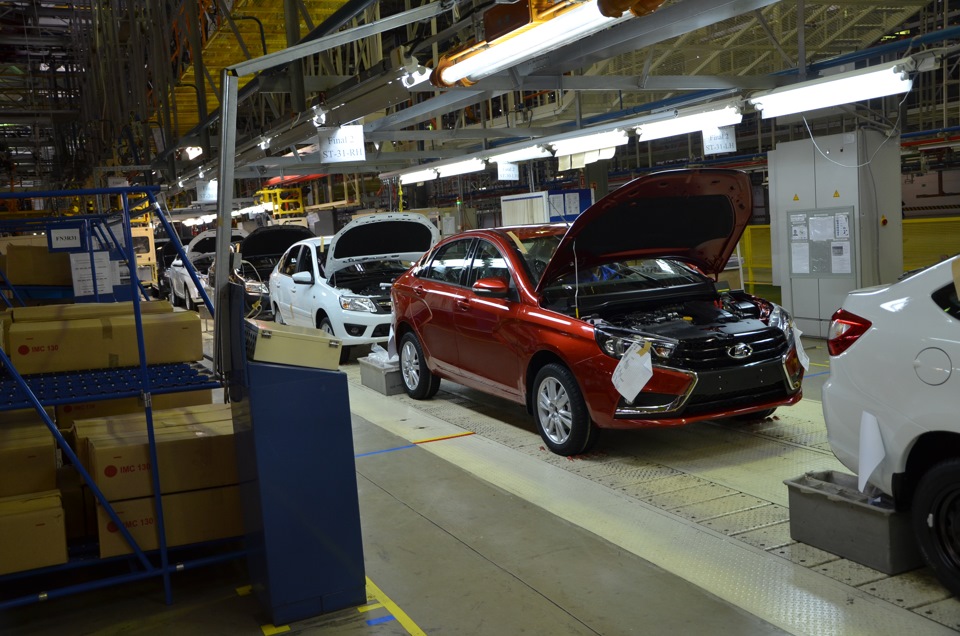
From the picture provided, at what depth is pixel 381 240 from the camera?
10961mm

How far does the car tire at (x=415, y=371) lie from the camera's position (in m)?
8.54

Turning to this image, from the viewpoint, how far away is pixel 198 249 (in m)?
20.1

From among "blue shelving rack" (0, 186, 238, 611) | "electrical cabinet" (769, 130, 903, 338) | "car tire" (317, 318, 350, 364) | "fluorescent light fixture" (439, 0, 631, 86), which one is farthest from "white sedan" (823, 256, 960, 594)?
"car tire" (317, 318, 350, 364)

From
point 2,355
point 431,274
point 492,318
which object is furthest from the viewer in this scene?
point 431,274

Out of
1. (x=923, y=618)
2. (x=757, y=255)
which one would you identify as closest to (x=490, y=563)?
(x=923, y=618)

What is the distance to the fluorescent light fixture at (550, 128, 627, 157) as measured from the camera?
32.7 feet

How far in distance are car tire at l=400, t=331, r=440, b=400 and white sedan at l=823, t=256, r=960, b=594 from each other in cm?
498

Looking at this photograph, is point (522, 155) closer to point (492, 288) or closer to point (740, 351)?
point (492, 288)

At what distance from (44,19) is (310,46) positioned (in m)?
20.6

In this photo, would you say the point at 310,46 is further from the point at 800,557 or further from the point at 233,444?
the point at 800,557

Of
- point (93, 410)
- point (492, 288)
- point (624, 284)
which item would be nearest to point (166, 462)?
point (93, 410)

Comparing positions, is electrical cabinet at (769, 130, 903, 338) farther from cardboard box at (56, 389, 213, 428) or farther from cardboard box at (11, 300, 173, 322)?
cardboard box at (11, 300, 173, 322)

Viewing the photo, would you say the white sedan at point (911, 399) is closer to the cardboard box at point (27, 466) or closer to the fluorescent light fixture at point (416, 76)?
the fluorescent light fixture at point (416, 76)

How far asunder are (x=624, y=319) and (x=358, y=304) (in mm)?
5033
